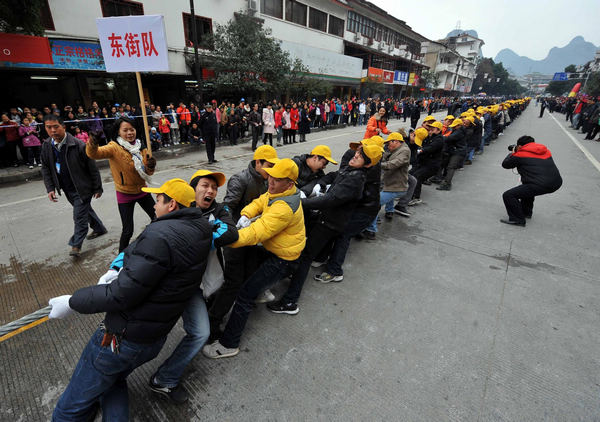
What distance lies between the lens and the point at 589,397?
2182 mm

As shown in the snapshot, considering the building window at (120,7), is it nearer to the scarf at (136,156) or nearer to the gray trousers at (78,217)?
the gray trousers at (78,217)

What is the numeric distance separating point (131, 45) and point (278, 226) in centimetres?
455

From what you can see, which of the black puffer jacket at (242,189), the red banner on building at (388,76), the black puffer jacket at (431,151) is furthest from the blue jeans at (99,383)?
the red banner on building at (388,76)

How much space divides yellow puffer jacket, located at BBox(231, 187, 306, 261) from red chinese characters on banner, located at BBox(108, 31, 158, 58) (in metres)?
3.89

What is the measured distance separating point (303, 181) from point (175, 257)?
258cm

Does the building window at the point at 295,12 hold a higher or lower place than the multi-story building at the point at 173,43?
higher

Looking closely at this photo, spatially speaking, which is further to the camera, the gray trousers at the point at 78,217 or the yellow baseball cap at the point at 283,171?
the gray trousers at the point at 78,217

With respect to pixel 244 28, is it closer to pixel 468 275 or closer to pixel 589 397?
pixel 468 275

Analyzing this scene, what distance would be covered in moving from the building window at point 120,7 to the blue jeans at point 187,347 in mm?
15783

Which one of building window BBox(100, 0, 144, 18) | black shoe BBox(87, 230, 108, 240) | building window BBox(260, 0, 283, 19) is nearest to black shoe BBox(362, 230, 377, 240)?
black shoe BBox(87, 230, 108, 240)

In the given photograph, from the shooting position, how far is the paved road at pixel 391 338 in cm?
209

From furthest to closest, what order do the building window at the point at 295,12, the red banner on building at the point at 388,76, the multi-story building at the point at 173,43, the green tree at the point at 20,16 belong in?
the red banner on building at the point at 388,76
the building window at the point at 295,12
the multi-story building at the point at 173,43
the green tree at the point at 20,16

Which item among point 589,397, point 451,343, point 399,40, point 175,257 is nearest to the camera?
point 175,257

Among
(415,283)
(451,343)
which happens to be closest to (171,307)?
(451,343)
